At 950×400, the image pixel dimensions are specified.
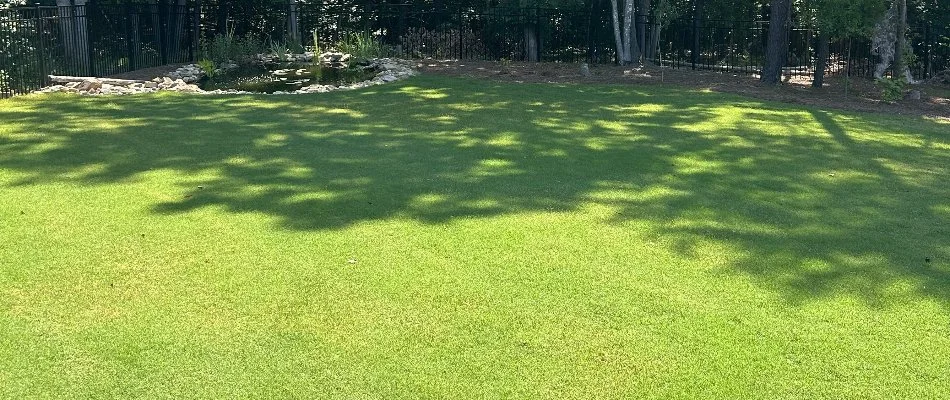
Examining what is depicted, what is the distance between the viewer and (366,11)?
2348cm

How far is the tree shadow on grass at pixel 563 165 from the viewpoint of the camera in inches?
240

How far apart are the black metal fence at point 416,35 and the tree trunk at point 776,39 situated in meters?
1.41

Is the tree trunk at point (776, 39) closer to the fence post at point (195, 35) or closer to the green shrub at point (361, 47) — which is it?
the green shrub at point (361, 47)

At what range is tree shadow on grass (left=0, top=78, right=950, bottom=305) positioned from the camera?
611 centimetres

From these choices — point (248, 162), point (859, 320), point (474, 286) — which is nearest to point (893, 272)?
point (859, 320)

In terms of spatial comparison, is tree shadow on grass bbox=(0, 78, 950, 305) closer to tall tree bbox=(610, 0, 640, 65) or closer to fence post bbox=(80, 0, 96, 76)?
fence post bbox=(80, 0, 96, 76)

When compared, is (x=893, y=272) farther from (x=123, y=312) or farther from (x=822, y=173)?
(x=123, y=312)

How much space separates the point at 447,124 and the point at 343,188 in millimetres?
3742

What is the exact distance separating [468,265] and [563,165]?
3.27 m

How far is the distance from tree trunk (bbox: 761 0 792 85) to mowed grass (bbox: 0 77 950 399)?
19.5ft

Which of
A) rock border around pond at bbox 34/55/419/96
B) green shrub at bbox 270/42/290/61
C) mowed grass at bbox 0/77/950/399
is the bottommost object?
mowed grass at bbox 0/77/950/399

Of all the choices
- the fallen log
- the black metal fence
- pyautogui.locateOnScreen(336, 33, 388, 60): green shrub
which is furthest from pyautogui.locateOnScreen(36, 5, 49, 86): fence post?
pyautogui.locateOnScreen(336, 33, 388, 60): green shrub

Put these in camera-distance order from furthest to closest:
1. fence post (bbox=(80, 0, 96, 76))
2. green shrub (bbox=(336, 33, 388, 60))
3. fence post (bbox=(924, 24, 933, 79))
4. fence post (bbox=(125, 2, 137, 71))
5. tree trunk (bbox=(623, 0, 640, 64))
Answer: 1. green shrub (bbox=(336, 33, 388, 60))
2. tree trunk (bbox=(623, 0, 640, 64))
3. fence post (bbox=(924, 24, 933, 79))
4. fence post (bbox=(125, 2, 137, 71))
5. fence post (bbox=(80, 0, 96, 76))

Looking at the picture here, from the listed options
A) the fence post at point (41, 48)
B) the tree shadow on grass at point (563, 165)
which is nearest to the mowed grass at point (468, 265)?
the tree shadow on grass at point (563, 165)
